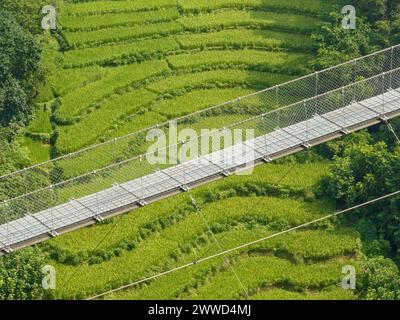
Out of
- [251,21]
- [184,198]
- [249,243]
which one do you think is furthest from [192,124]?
[251,21]

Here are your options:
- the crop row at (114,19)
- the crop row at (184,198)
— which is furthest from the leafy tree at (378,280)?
the crop row at (114,19)

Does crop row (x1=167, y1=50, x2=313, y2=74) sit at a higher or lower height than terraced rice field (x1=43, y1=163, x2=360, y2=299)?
higher

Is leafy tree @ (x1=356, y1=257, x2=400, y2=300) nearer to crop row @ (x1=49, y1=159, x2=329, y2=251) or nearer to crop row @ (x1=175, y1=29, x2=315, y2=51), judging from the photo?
crop row @ (x1=49, y1=159, x2=329, y2=251)

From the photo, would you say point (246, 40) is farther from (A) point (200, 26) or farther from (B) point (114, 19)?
(B) point (114, 19)

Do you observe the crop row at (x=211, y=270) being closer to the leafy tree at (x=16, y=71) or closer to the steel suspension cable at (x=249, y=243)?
the steel suspension cable at (x=249, y=243)

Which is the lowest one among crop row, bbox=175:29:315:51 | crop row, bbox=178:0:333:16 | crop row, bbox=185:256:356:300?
crop row, bbox=185:256:356:300

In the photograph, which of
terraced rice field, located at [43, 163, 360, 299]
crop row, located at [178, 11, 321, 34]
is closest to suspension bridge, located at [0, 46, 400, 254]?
terraced rice field, located at [43, 163, 360, 299]
